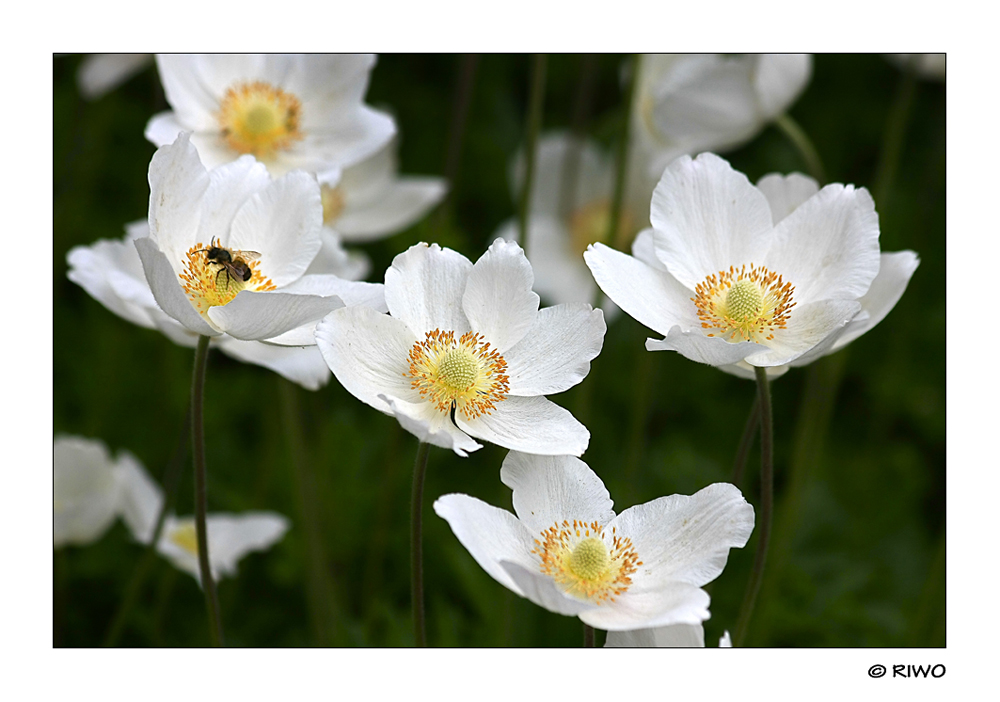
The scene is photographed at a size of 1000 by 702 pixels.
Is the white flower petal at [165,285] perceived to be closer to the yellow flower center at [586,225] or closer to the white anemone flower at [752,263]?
the white anemone flower at [752,263]

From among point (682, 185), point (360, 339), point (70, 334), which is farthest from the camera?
point (70, 334)

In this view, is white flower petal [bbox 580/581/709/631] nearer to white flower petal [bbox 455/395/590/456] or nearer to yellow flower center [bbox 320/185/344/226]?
white flower petal [bbox 455/395/590/456]

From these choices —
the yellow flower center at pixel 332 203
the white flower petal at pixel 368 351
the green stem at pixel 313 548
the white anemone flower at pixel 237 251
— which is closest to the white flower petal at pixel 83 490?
the green stem at pixel 313 548

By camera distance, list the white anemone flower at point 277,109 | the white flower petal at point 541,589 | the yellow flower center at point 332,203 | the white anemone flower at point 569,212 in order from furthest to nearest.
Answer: the white anemone flower at point 569,212
the yellow flower center at point 332,203
the white anemone flower at point 277,109
the white flower petal at point 541,589

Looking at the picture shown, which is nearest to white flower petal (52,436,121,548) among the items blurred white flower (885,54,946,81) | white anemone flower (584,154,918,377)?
white anemone flower (584,154,918,377)

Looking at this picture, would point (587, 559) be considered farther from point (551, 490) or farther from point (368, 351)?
point (368, 351)

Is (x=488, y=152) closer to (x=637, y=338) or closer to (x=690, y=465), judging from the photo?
(x=637, y=338)

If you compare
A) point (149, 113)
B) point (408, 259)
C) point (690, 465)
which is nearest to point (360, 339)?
point (408, 259)
